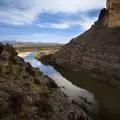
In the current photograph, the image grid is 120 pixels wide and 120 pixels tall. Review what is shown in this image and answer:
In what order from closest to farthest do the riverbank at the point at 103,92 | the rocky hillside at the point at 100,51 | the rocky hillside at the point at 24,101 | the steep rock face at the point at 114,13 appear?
the rocky hillside at the point at 24,101, the riverbank at the point at 103,92, the rocky hillside at the point at 100,51, the steep rock face at the point at 114,13

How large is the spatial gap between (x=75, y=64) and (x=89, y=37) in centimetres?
953

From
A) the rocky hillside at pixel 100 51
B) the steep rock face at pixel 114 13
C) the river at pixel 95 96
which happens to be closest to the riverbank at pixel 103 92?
the river at pixel 95 96

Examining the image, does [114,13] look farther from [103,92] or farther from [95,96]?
[95,96]

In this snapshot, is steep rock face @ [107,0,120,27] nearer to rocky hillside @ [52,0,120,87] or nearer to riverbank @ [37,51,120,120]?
rocky hillside @ [52,0,120,87]

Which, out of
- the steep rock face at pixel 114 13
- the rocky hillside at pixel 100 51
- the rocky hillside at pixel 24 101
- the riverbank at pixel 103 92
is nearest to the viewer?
the rocky hillside at pixel 24 101

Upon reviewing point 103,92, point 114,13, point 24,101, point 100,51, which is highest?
point 114,13

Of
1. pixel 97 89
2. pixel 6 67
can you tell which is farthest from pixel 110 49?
pixel 6 67

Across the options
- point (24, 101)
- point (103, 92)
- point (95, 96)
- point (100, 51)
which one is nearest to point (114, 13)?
point (100, 51)

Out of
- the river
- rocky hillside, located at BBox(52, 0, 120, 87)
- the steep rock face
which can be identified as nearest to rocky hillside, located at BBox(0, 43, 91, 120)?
the river

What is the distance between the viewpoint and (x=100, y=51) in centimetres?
5575

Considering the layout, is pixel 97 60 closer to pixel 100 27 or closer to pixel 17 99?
pixel 100 27

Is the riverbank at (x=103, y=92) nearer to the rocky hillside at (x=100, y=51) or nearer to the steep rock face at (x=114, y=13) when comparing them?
the rocky hillside at (x=100, y=51)

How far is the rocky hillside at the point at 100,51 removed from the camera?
48225mm

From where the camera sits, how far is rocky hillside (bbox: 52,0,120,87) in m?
48.2
